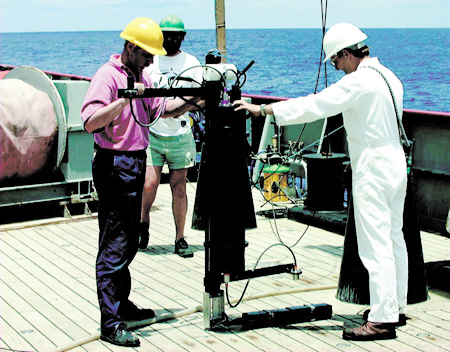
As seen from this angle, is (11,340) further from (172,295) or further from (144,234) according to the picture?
(144,234)

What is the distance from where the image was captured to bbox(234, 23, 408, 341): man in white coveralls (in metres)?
4.76

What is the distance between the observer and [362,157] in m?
4.84

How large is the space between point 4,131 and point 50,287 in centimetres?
255

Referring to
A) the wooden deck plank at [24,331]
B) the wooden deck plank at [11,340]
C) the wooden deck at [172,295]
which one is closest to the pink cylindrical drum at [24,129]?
the wooden deck at [172,295]

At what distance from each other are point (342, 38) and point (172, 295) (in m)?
2.39

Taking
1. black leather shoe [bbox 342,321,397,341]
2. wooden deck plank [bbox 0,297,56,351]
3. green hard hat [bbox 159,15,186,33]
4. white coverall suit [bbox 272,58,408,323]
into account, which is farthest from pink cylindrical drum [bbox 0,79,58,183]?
black leather shoe [bbox 342,321,397,341]

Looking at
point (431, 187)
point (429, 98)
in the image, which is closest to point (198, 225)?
point (431, 187)

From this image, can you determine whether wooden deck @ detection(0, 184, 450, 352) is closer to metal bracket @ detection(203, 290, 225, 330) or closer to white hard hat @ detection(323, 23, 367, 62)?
metal bracket @ detection(203, 290, 225, 330)

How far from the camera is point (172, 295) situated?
5.91 metres

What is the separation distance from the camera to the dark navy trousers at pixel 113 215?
4.87m

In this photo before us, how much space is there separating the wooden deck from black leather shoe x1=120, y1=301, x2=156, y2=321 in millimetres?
146

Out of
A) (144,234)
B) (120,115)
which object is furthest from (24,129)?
(120,115)

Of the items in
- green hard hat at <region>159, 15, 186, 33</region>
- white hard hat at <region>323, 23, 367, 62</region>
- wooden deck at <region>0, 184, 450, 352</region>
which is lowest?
wooden deck at <region>0, 184, 450, 352</region>

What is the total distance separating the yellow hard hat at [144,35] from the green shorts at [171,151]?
228 cm
